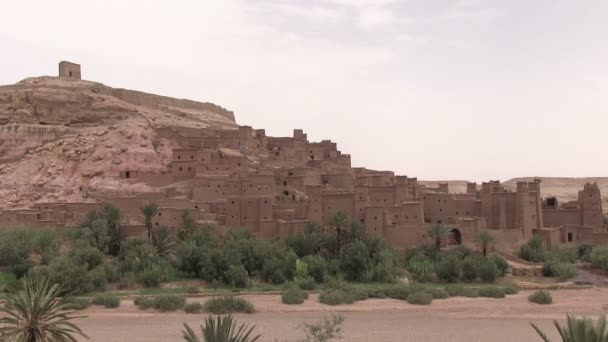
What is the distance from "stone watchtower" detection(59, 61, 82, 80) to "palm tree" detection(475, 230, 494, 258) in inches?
916

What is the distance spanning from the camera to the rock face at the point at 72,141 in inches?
1122

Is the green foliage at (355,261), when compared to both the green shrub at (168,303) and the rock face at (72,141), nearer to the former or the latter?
the green shrub at (168,303)

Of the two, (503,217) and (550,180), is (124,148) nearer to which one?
(503,217)

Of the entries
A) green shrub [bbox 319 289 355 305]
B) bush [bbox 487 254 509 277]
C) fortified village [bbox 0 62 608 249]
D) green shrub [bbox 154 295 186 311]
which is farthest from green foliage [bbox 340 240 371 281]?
green shrub [bbox 154 295 186 311]

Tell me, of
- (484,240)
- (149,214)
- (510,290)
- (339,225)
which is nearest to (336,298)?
(339,225)

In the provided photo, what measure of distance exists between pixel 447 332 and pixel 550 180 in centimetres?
6811

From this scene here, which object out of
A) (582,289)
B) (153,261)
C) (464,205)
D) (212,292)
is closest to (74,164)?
(153,261)

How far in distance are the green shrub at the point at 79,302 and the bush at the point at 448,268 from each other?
40.1ft

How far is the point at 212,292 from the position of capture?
2264 centimetres

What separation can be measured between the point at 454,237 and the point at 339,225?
5.09m

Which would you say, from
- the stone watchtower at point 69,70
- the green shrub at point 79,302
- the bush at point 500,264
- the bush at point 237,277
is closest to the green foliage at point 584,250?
the bush at point 500,264

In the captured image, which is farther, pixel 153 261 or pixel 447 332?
pixel 153 261

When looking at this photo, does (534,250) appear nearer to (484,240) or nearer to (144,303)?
(484,240)

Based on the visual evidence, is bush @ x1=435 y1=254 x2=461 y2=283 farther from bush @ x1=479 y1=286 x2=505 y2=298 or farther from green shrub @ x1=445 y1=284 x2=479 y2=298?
bush @ x1=479 y1=286 x2=505 y2=298
